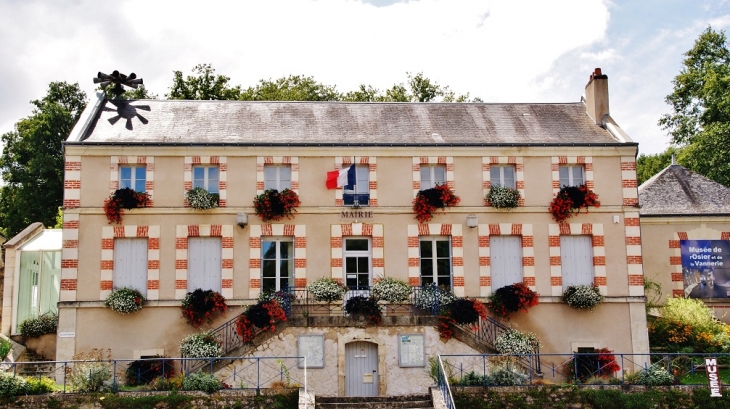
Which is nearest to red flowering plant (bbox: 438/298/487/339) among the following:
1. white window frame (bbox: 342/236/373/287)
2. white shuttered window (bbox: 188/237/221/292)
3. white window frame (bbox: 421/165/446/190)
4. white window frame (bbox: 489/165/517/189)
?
white window frame (bbox: 342/236/373/287)

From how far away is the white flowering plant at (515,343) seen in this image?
1741cm

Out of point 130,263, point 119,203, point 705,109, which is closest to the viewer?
point 119,203

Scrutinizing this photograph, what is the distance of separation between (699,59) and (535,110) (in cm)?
1437

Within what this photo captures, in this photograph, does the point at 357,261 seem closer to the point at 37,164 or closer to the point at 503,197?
the point at 503,197

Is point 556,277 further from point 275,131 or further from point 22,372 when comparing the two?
point 22,372

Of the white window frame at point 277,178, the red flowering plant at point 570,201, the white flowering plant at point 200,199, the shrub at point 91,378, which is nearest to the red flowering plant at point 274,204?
the white window frame at point 277,178

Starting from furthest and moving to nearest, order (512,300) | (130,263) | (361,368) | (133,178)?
(133,178), (130,263), (512,300), (361,368)

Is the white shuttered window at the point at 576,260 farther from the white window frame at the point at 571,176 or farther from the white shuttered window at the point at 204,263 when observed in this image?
the white shuttered window at the point at 204,263

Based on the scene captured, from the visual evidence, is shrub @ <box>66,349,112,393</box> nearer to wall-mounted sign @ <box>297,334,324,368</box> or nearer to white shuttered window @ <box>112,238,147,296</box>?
white shuttered window @ <box>112,238,147,296</box>

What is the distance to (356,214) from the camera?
62.8ft

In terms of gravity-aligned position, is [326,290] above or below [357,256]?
below

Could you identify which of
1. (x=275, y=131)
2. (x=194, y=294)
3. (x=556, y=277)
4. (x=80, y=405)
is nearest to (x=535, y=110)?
(x=556, y=277)

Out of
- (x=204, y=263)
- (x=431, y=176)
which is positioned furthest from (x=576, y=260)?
(x=204, y=263)

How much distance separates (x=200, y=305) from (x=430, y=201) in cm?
589
